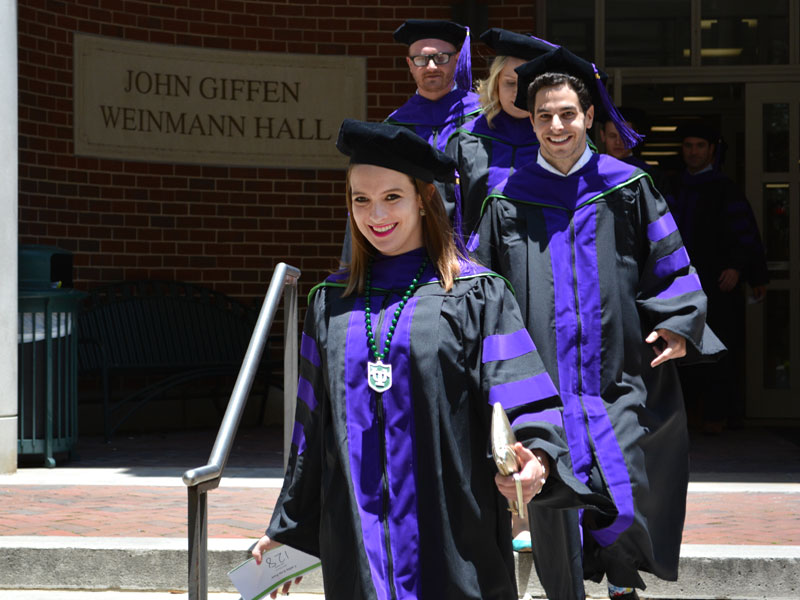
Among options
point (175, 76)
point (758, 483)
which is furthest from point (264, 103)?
point (758, 483)

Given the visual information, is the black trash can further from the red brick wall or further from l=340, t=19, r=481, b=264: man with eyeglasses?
l=340, t=19, r=481, b=264: man with eyeglasses

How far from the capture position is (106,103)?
29.9 feet

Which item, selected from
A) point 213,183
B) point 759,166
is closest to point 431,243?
point 213,183

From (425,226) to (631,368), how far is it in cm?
123

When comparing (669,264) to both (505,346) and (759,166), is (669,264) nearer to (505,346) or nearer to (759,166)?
(505,346)

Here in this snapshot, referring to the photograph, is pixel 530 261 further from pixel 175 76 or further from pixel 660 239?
pixel 175 76

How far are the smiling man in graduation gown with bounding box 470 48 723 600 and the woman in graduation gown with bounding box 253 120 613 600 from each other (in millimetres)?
964

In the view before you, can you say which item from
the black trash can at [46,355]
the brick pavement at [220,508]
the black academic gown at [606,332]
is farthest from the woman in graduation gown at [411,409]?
the black trash can at [46,355]

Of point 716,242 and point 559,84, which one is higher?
point 559,84

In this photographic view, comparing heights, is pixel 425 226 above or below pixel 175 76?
below

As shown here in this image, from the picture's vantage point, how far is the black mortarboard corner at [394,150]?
8.92 ft

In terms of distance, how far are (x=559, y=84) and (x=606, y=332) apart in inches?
29.8

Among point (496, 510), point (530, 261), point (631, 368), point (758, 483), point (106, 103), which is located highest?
point (106, 103)

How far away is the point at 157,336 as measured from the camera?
9086 mm
